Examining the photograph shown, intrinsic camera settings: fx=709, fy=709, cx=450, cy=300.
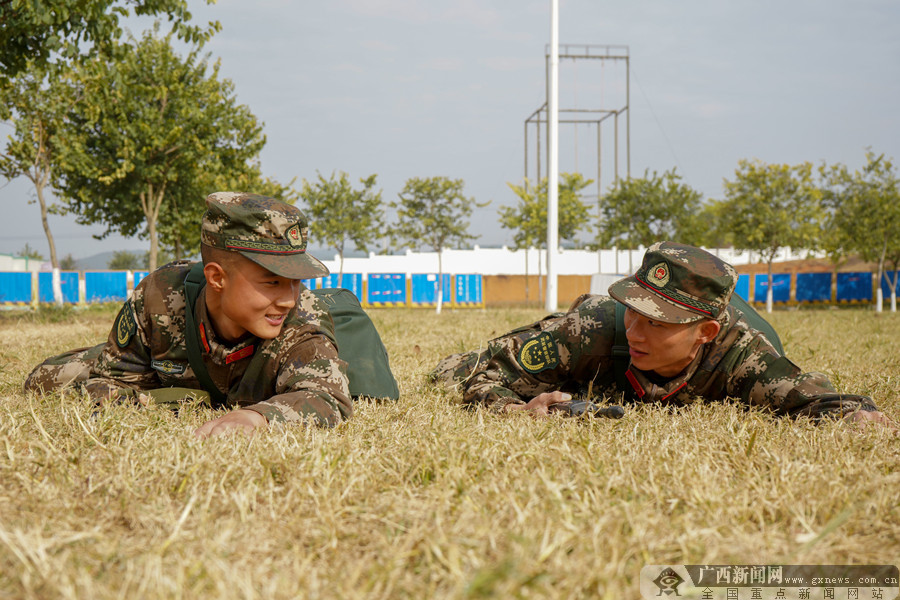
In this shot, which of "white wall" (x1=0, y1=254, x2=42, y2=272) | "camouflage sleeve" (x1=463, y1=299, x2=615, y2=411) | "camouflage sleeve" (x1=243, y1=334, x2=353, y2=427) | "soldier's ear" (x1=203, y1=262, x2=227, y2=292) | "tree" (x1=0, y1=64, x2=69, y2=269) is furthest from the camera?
"white wall" (x1=0, y1=254, x2=42, y2=272)

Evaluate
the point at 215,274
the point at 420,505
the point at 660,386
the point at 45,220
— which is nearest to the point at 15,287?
the point at 45,220

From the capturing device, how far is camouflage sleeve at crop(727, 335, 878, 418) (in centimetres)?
311

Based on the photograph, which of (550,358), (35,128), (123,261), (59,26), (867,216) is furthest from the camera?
(123,261)

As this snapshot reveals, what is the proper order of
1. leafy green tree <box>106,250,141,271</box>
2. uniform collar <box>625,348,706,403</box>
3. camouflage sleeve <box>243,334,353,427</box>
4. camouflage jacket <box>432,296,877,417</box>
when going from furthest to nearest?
leafy green tree <box>106,250,141,271</box> < uniform collar <box>625,348,706,403</box> < camouflage jacket <box>432,296,877,417</box> < camouflage sleeve <box>243,334,353,427</box>

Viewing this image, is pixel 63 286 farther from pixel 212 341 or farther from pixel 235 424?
pixel 235 424

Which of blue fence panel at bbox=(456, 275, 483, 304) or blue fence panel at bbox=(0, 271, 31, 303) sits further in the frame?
blue fence panel at bbox=(456, 275, 483, 304)

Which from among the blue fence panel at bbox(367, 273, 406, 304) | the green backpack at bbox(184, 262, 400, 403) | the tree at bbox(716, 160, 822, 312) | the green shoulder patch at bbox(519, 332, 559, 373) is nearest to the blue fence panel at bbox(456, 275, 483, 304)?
the blue fence panel at bbox(367, 273, 406, 304)

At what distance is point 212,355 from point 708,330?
90.5 inches

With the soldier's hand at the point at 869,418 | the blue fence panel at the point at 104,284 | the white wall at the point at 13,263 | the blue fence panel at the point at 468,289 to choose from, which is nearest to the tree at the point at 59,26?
the soldier's hand at the point at 869,418

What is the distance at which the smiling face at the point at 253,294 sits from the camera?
295 centimetres

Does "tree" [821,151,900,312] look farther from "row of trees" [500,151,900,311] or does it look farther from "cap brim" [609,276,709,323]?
"cap brim" [609,276,709,323]

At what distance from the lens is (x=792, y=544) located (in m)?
1.65

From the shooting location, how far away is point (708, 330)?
10.8ft

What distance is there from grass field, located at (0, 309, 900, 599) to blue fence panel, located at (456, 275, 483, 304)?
1117 inches
